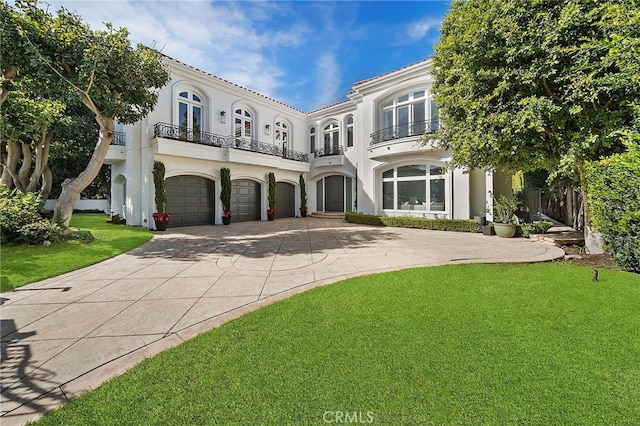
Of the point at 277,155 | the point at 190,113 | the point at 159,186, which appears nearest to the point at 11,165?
the point at 159,186

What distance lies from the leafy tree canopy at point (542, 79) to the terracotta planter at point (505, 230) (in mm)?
2518

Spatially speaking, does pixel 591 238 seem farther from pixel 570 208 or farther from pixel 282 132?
pixel 282 132

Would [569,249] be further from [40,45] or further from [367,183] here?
[40,45]

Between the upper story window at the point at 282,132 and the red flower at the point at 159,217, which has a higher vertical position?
the upper story window at the point at 282,132

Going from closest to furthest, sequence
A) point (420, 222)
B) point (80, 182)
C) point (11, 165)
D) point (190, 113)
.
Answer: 1. point (80, 182)
2. point (11, 165)
3. point (420, 222)
4. point (190, 113)

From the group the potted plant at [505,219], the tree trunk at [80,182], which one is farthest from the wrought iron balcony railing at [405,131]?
the tree trunk at [80,182]

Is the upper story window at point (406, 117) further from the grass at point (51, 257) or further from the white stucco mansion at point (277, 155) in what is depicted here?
the grass at point (51, 257)

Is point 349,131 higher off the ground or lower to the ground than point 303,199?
higher

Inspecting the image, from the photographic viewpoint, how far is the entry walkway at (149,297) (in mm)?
2541

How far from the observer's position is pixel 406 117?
50.2 ft

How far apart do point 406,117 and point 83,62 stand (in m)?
14.3

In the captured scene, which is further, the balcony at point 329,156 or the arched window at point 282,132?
the arched window at point 282,132

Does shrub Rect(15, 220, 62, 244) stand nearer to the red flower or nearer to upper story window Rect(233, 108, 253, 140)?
the red flower

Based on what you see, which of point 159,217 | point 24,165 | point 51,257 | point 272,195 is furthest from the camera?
point 272,195
